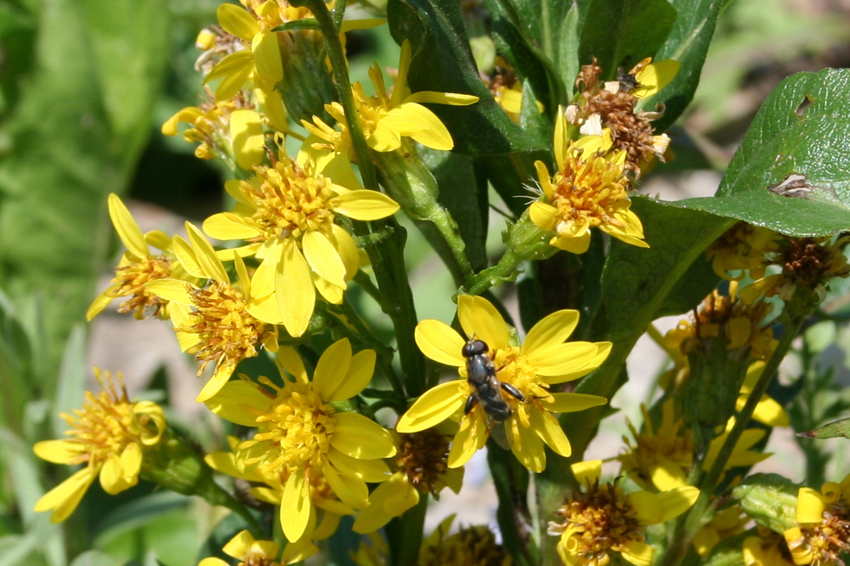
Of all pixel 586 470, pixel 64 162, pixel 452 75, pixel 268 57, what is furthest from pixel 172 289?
pixel 64 162

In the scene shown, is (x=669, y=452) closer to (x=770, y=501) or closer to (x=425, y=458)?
(x=770, y=501)

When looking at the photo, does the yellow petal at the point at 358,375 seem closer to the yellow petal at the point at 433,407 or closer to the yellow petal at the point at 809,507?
the yellow petal at the point at 433,407

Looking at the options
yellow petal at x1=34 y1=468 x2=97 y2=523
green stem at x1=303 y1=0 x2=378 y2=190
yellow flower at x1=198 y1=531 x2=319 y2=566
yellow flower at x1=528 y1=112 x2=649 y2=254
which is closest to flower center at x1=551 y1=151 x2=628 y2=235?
yellow flower at x1=528 y1=112 x2=649 y2=254

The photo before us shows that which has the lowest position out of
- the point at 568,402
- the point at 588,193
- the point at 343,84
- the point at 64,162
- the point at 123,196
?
the point at 123,196

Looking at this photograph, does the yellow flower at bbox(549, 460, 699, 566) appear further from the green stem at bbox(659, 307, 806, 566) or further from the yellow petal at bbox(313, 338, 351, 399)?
the yellow petal at bbox(313, 338, 351, 399)

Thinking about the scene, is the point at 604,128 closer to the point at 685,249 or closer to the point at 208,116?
the point at 685,249

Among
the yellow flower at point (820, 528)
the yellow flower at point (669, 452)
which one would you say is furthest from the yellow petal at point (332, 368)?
the yellow flower at point (820, 528)

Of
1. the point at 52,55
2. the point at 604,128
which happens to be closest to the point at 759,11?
the point at 52,55
